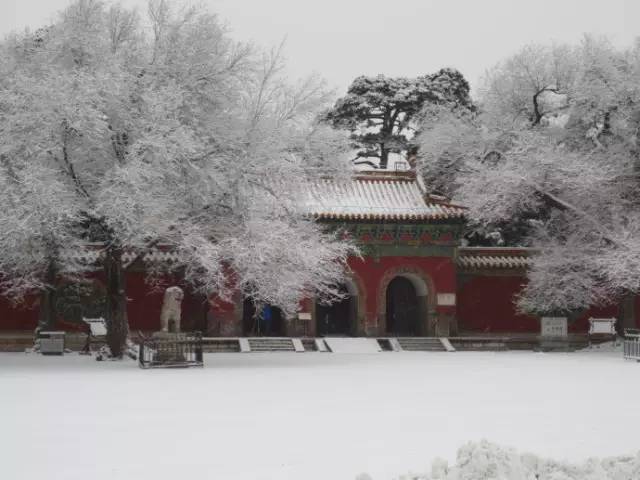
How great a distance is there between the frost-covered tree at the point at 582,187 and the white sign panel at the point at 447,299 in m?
1.99

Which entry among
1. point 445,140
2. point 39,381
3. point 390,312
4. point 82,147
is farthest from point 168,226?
point 445,140

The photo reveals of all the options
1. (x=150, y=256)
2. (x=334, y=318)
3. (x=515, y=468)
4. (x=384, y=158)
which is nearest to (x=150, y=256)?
(x=150, y=256)

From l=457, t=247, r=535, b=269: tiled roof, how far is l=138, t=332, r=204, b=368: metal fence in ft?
36.3

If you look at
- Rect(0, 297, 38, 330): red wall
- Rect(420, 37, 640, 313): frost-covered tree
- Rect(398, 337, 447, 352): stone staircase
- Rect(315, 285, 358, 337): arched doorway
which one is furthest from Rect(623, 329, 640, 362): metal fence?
Rect(0, 297, 38, 330): red wall

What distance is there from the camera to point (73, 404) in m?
10.7

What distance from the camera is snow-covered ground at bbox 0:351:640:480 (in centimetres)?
719

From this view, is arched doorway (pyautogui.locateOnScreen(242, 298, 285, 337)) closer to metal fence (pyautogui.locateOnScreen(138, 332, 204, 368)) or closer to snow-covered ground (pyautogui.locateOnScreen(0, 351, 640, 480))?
metal fence (pyautogui.locateOnScreen(138, 332, 204, 368))

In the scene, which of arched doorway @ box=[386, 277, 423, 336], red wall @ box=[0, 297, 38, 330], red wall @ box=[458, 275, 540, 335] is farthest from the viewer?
arched doorway @ box=[386, 277, 423, 336]

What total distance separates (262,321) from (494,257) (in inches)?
296

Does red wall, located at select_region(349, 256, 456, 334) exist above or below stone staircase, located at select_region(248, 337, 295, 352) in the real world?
above

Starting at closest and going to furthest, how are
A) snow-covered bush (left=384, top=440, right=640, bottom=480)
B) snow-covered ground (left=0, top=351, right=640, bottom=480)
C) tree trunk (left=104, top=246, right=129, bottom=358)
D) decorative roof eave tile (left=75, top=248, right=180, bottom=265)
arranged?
snow-covered bush (left=384, top=440, right=640, bottom=480)
snow-covered ground (left=0, top=351, right=640, bottom=480)
tree trunk (left=104, top=246, right=129, bottom=358)
decorative roof eave tile (left=75, top=248, right=180, bottom=265)

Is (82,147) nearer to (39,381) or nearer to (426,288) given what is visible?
(39,381)

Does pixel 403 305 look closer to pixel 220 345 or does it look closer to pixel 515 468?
pixel 220 345

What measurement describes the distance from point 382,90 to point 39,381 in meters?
26.5
